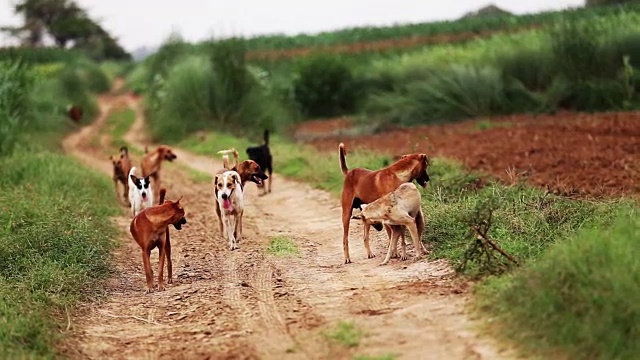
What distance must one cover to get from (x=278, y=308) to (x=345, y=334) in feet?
4.22

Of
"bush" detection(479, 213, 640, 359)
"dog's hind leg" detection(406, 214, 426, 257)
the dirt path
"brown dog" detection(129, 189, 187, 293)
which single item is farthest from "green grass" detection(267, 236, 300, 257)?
"bush" detection(479, 213, 640, 359)

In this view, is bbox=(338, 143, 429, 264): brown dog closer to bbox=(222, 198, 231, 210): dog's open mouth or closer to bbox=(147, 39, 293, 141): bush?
bbox=(222, 198, 231, 210): dog's open mouth

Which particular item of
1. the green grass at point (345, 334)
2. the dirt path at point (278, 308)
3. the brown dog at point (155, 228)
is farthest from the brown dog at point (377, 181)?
the green grass at point (345, 334)

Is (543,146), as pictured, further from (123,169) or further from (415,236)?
(415,236)

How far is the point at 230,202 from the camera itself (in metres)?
11.7

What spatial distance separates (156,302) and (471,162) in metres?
8.93

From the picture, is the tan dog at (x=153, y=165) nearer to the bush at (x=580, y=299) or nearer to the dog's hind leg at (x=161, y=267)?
the dog's hind leg at (x=161, y=267)

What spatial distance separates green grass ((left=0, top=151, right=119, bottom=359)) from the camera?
7305 mm

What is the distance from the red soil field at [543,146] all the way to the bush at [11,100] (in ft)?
24.2

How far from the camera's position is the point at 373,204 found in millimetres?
9250

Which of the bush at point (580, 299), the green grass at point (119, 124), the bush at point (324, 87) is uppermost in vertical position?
Answer: the bush at point (580, 299)

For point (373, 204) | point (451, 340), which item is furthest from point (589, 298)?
point (373, 204)

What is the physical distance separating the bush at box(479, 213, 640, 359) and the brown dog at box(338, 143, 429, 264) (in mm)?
2588

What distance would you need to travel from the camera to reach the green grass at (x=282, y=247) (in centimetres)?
1064
